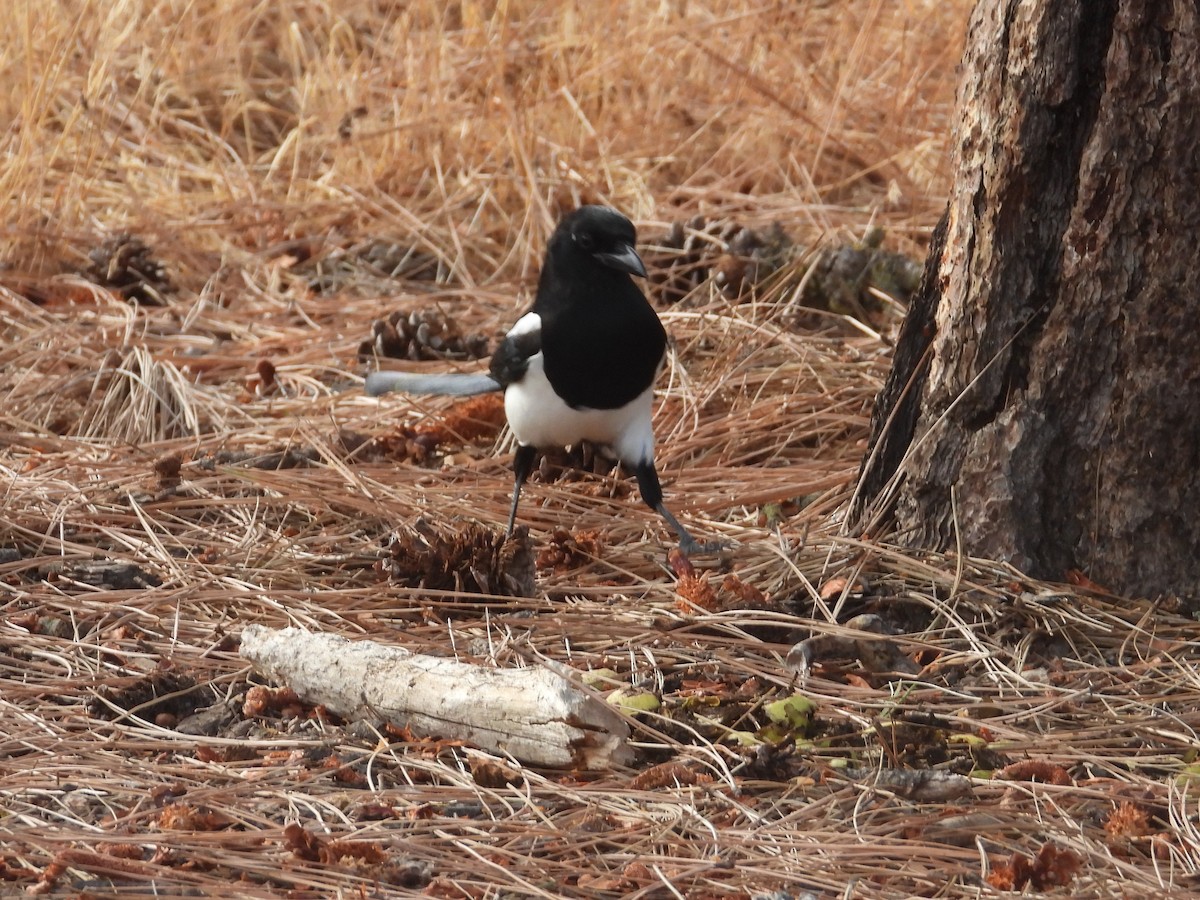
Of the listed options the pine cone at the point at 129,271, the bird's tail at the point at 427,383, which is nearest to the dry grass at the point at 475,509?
the pine cone at the point at 129,271

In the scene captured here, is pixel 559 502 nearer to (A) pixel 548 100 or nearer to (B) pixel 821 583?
(B) pixel 821 583

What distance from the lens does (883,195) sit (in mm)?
6312

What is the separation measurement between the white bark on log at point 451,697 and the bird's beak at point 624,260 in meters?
1.26

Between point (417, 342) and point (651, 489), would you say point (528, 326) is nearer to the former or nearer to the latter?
point (651, 489)

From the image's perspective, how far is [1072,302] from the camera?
10.0 ft

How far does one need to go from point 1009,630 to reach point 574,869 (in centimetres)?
125

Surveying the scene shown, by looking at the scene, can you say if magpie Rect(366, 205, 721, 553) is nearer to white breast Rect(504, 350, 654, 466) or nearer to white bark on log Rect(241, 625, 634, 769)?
white breast Rect(504, 350, 654, 466)

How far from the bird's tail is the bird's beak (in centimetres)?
71

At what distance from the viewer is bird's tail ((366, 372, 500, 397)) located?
438 centimetres

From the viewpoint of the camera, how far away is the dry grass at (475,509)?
2281 millimetres

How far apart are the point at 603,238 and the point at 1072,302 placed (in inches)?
48.2

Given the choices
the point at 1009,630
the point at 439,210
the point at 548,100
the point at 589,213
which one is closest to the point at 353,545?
the point at 589,213

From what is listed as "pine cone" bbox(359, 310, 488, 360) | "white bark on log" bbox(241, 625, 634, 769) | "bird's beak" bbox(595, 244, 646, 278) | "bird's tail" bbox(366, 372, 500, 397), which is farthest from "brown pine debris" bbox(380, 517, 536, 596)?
"pine cone" bbox(359, 310, 488, 360)

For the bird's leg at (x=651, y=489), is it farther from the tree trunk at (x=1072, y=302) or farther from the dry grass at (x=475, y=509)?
the tree trunk at (x=1072, y=302)
